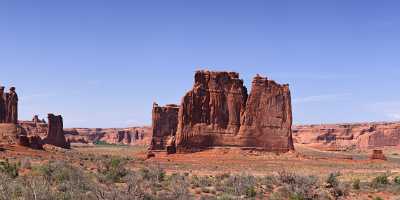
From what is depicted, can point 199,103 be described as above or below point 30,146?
above

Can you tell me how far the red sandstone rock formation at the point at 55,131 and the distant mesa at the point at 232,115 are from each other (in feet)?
105

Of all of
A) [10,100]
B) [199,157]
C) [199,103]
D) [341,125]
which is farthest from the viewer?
[341,125]

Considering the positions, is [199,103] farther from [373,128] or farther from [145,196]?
[373,128]

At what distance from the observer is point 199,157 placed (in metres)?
52.8

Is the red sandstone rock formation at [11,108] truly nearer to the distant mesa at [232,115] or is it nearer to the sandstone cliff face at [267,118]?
the distant mesa at [232,115]

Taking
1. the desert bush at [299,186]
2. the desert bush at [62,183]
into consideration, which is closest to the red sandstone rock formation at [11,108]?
the desert bush at [62,183]

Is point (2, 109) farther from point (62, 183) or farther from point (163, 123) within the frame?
point (62, 183)

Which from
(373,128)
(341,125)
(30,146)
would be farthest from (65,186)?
(341,125)

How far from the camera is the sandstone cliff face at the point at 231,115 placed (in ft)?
183

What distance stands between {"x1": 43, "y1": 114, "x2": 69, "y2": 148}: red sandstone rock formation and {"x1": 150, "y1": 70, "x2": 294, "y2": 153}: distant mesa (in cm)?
3201

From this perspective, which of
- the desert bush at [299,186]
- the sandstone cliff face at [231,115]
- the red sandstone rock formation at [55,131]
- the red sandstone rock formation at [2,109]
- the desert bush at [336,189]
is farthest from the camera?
the red sandstone rock formation at [55,131]

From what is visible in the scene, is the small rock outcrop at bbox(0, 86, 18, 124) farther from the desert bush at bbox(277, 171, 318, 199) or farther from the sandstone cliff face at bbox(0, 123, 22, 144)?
the desert bush at bbox(277, 171, 318, 199)

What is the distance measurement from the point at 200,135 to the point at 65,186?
37073mm

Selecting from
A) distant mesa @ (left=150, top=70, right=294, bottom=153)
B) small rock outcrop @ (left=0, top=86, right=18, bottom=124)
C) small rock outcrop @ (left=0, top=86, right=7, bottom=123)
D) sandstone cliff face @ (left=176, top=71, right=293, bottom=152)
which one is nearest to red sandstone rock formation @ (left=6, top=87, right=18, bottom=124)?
small rock outcrop @ (left=0, top=86, right=18, bottom=124)
